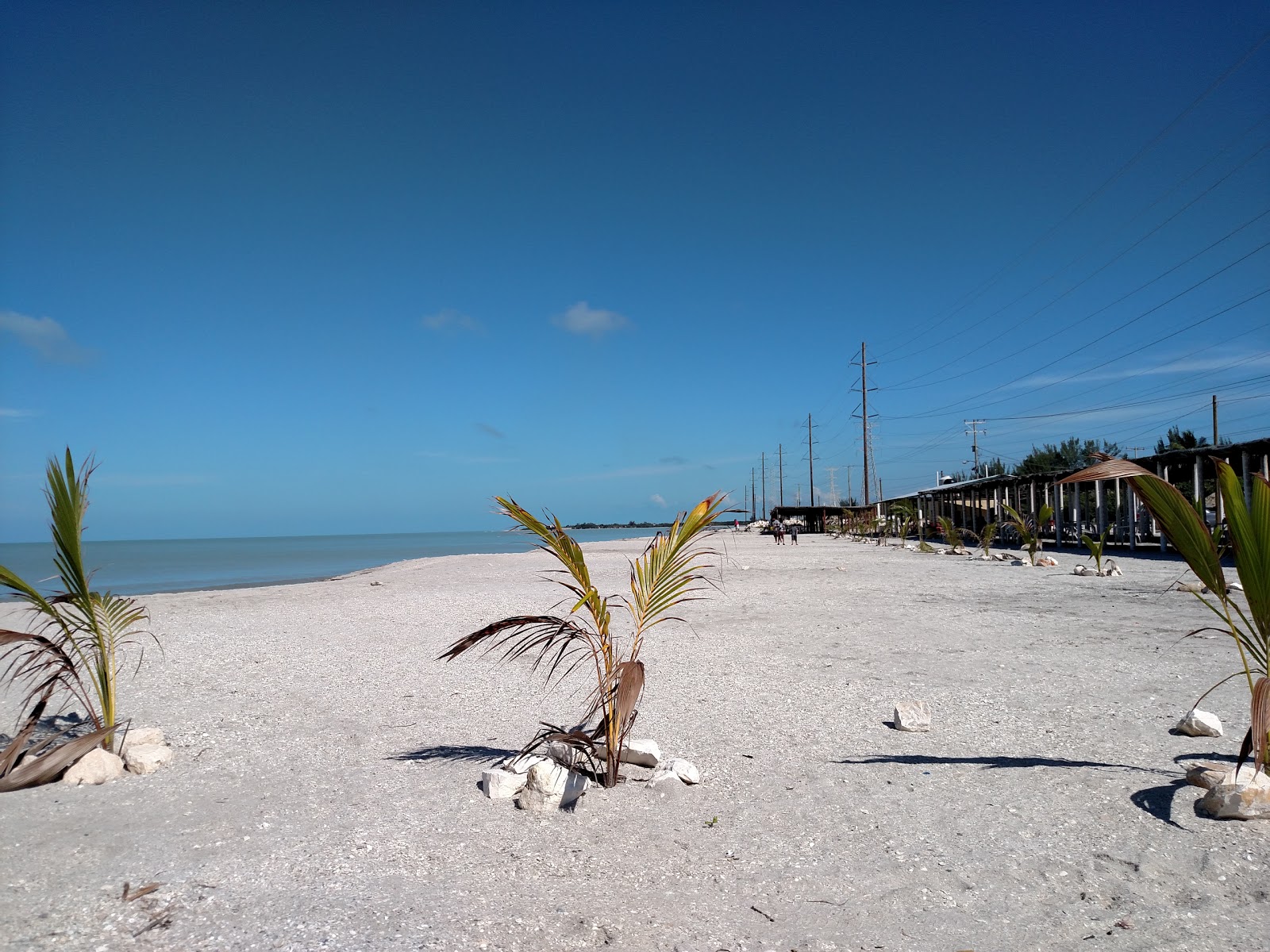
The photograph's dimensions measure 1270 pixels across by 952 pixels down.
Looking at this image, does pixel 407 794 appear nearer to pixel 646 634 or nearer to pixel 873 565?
pixel 646 634

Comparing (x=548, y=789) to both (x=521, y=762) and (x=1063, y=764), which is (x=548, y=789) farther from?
(x=1063, y=764)

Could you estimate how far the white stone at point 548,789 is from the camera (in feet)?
13.0

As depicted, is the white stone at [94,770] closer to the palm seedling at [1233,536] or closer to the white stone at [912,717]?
the white stone at [912,717]

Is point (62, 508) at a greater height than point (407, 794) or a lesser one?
greater

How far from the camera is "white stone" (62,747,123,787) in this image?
176 inches

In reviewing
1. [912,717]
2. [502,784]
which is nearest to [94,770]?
[502,784]

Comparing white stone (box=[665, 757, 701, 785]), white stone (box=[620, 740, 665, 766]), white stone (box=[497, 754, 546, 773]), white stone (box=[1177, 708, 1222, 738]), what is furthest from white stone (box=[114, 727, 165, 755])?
white stone (box=[1177, 708, 1222, 738])

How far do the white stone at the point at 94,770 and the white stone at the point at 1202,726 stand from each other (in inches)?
245

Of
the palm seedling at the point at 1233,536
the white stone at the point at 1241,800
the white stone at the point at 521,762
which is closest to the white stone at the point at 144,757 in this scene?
the white stone at the point at 521,762

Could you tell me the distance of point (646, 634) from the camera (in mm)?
9953

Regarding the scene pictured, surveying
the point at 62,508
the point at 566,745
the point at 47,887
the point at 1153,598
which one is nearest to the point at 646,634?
the point at 566,745

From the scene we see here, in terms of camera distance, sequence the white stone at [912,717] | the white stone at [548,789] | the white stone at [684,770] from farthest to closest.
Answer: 1. the white stone at [912,717]
2. the white stone at [684,770]
3. the white stone at [548,789]

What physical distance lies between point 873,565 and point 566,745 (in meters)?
18.4

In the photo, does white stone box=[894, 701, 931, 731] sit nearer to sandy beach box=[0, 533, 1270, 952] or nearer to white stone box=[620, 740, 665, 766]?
sandy beach box=[0, 533, 1270, 952]
